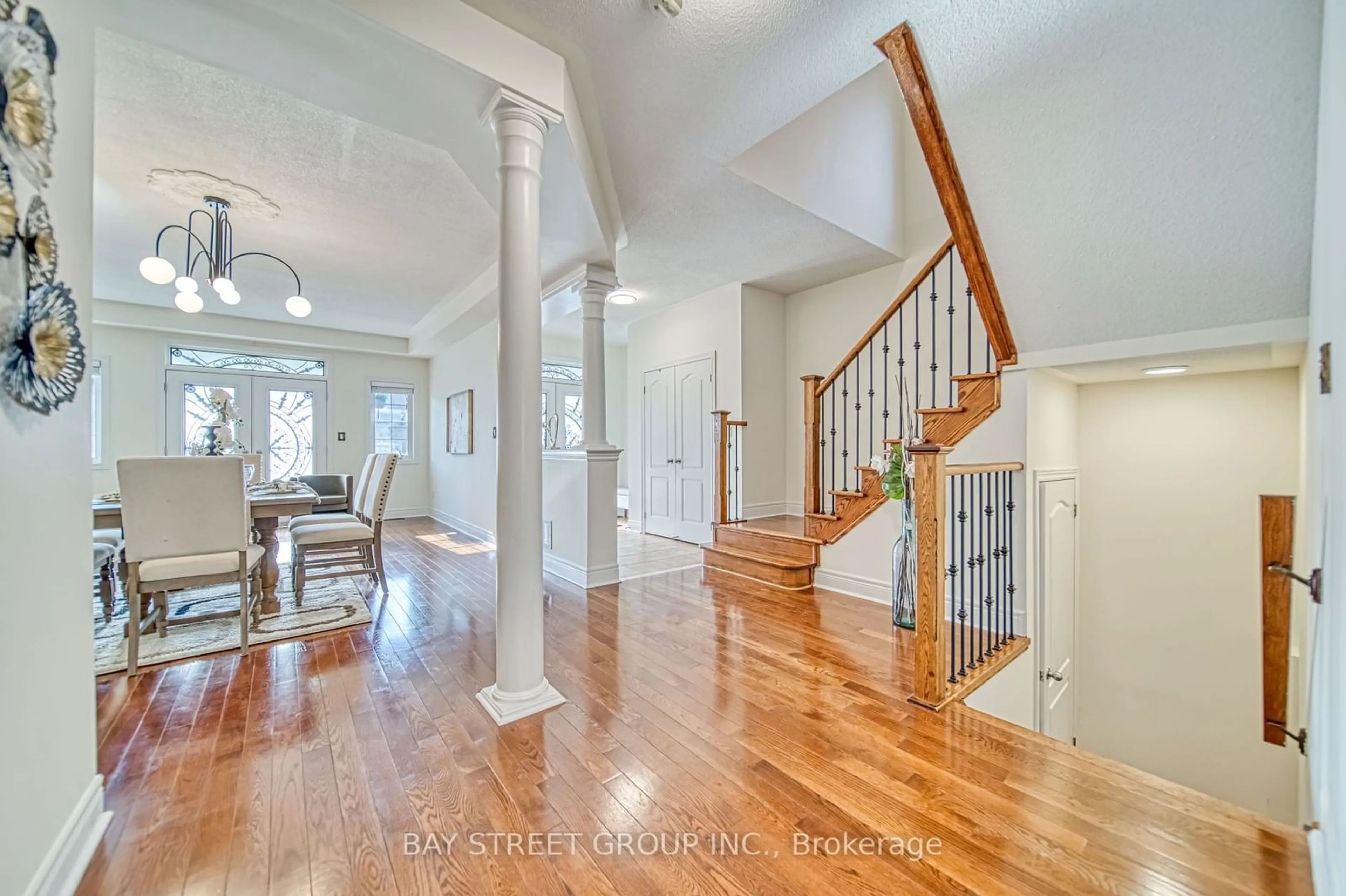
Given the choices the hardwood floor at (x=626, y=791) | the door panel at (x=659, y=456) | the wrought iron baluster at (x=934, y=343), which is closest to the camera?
the hardwood floor at (x=626, y=791)

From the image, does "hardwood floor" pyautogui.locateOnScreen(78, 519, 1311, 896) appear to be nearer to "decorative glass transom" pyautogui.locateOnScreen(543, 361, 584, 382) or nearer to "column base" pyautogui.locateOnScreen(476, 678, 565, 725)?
"column base" pyautogui.locateOnScreen(476, 678, 565, 725)

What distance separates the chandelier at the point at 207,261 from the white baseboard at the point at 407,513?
393cm

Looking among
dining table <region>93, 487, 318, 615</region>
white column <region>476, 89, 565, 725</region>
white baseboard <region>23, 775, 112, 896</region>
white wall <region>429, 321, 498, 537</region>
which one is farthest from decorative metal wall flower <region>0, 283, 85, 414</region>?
white wall <region>429, 321, 498, 537</region>

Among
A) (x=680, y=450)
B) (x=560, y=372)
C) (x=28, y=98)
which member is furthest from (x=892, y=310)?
(x=560, y=372)

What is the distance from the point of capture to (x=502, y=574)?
2117 mm

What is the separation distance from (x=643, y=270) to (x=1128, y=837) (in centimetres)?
447

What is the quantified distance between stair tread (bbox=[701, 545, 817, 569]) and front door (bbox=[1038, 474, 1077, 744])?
4.77 ft

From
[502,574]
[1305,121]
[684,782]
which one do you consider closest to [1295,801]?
[1305,121]

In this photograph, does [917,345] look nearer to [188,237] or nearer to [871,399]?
[871,399]

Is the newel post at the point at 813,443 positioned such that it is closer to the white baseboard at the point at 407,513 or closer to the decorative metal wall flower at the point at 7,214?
the decorative metal wall flower at the point at 7,214

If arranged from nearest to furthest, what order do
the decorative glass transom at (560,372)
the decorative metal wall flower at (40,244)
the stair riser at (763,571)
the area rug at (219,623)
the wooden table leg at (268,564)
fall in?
the decorative metal wall flower at (40,244), the area rug at (219,623), the wooden table leg at (268,564), the stair riser at (763,571), the decorative glass transom at (560,372)

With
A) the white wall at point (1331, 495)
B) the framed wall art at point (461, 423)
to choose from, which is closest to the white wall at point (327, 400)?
the framed wall art at point (461, 423)

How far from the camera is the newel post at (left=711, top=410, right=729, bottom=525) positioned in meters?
4.63

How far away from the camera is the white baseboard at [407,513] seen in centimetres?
755
